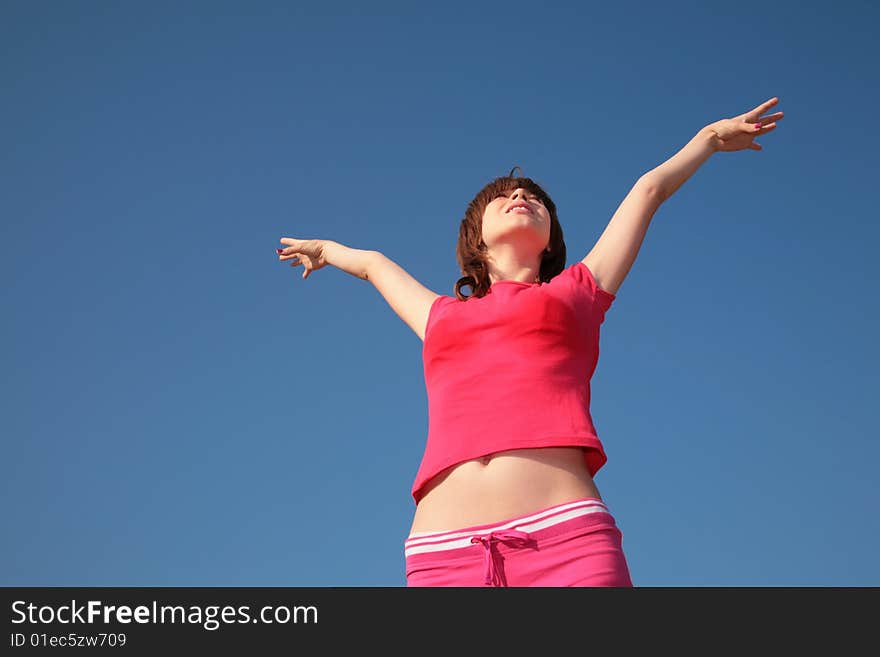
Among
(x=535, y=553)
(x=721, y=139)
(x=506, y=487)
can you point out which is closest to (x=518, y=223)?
(x=721, y=139)

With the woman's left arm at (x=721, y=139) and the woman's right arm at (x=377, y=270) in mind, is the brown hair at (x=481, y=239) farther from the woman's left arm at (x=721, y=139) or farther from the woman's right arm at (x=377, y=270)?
the woman's left arm at (x=721, y=139)

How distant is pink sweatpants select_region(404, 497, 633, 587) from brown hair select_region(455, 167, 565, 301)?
1.65 metres

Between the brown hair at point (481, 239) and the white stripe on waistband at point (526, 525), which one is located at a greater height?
the brown hair at point (481, 239)

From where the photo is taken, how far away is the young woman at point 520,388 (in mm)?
4188

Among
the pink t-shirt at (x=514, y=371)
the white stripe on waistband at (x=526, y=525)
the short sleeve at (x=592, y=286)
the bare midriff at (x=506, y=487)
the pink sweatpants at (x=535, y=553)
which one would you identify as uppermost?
the short sleeve at (x=592, y=286)

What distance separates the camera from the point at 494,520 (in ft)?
Answer: 14.0

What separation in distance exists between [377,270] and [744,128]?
231 centimetres

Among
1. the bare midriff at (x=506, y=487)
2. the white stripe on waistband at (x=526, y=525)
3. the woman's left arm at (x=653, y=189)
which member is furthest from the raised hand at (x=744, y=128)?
the white stripe on waistband at (x=526, y=525)

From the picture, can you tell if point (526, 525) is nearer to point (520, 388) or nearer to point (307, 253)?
point (520, 388)
